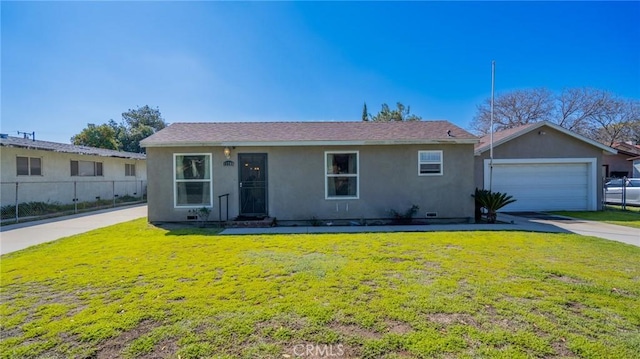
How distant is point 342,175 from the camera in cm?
928

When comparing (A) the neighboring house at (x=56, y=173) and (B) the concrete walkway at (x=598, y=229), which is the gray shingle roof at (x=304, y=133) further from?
(A) the neighboring house at (x=56, y=173)

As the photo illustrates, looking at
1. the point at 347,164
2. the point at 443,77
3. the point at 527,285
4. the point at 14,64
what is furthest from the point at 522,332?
the point at 443,77

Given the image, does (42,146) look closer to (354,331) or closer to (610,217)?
(354,331)

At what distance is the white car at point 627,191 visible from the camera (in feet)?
45.4

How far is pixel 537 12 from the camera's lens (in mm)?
10219

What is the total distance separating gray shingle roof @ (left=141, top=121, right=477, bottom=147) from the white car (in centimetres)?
1009

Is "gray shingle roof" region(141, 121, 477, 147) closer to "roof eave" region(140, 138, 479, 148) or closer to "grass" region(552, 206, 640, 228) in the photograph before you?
"roof eave" region(140, 138, 479, 148)

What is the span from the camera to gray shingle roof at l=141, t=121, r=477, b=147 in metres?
8.91

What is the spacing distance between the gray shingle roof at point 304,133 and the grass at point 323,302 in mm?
3936

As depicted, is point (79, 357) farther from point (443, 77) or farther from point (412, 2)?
point (443, 77)

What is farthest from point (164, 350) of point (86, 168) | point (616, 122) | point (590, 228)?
point (616, 122)

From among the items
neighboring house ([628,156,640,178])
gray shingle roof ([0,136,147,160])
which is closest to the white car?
neighboring house ([628,156,640,178])

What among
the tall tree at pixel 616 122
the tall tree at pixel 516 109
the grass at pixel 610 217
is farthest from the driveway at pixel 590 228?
the tall tree at pixel 616 122

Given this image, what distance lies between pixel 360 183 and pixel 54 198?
562 inches
